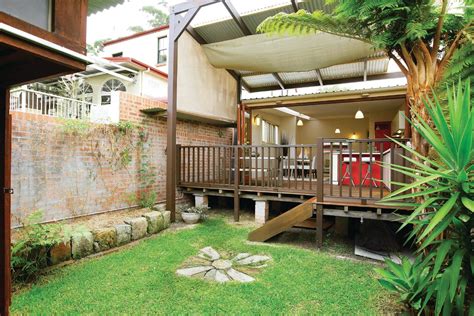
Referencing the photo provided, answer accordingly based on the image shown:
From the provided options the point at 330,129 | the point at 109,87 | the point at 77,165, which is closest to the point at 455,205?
the point at 77,165

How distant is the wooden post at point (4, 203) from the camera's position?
2514 millimetres

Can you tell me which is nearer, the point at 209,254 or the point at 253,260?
the point at 253,260

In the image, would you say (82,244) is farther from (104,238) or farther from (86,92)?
(86,92)

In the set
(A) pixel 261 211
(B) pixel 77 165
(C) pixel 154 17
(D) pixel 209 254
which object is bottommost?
(D) pixel 209 254

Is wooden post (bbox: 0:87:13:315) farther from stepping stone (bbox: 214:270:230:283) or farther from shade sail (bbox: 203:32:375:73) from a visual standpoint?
shade sail (bbox: 203:32:375:73)

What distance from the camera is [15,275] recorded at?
337cm

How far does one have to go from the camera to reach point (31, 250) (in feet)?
11.5

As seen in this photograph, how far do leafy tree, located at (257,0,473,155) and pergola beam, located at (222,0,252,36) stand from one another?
11.1ft

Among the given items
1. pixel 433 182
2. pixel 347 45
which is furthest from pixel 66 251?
pixel 347 45

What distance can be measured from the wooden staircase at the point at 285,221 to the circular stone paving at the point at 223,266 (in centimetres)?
74

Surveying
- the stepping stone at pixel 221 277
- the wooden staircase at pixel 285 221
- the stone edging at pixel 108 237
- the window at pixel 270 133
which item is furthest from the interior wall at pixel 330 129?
the stepping stone at pixel 221 277

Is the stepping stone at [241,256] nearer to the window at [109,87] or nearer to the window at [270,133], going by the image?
the window at [270,133]

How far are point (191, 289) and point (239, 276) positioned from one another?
0.72 metres

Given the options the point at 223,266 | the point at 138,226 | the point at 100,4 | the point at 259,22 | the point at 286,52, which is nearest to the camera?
the point at 100,4
